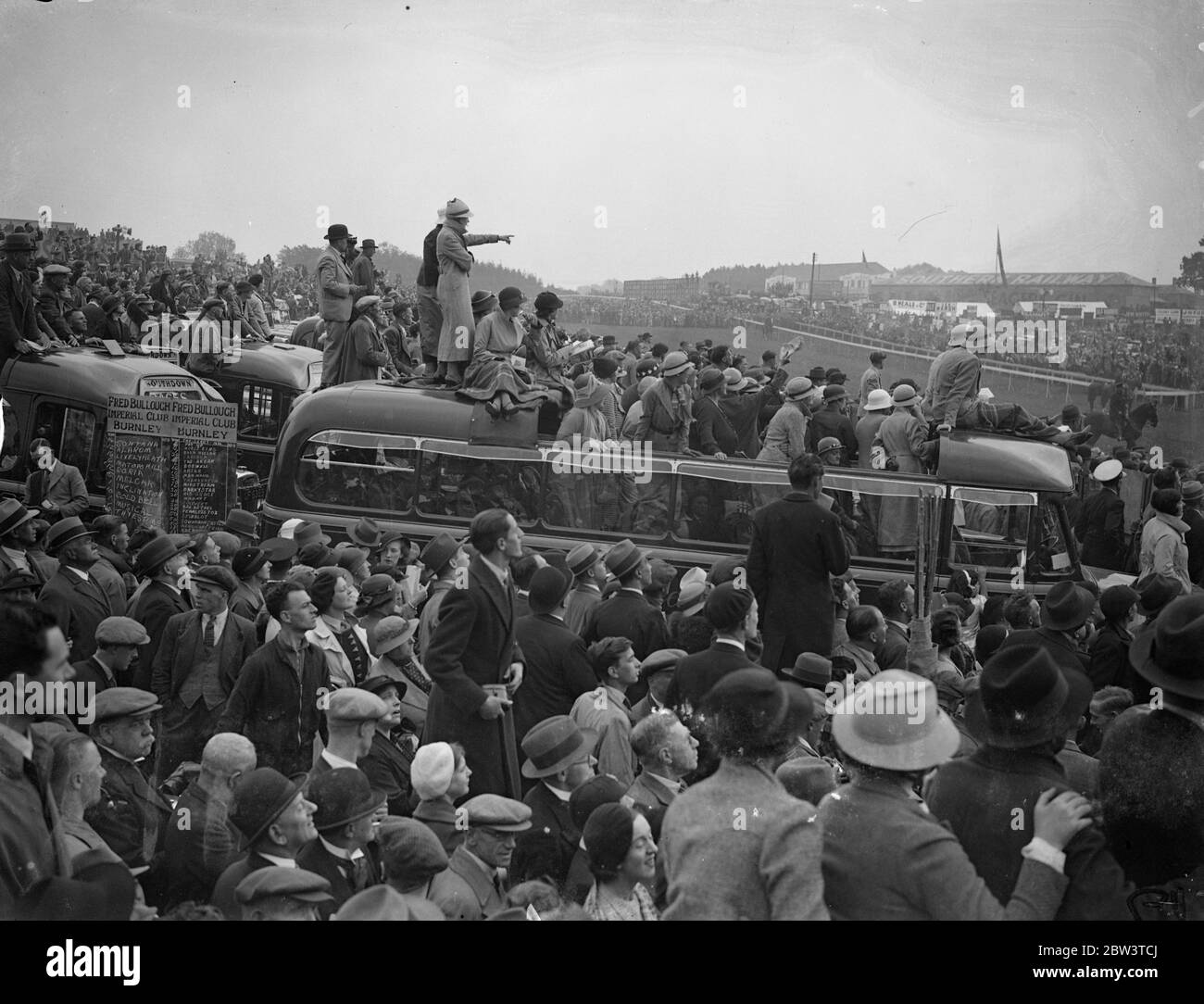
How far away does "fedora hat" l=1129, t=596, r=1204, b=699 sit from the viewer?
415 centimetres

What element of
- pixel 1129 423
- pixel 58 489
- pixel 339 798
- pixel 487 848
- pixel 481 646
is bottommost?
pixel 487 848

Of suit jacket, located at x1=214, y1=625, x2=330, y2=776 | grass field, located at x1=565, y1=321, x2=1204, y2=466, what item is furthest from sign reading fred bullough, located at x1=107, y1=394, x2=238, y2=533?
grass field, located at x1=565, y1=321, x2=1204, y2=466

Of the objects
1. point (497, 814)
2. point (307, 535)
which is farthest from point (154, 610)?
point (497, 814)

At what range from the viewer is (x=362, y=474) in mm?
12398

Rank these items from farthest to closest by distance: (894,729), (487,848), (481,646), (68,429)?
(68,429) → (481,646) → (487,848) → (894,729)

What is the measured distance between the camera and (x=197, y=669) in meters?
7.23

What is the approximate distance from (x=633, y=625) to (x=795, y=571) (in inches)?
39.3

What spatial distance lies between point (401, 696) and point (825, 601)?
2445 millimetres

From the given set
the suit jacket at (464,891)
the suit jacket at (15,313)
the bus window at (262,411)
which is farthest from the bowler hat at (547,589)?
the bus window at (262,411)

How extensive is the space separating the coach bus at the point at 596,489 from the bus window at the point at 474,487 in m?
0.01

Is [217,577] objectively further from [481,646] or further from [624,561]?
[624,561]

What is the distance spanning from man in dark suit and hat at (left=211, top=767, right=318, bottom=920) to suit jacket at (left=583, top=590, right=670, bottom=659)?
2.88 m

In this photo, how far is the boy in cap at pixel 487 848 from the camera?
4867mm
